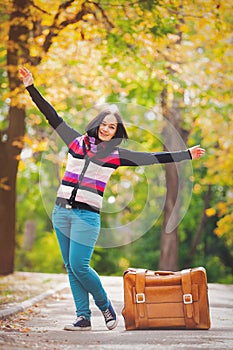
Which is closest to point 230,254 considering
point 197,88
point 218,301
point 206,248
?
point 206,248

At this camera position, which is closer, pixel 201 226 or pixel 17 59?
pixel 17 59

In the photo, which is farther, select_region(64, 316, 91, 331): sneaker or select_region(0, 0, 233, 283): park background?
select_region(0, 0, 233, 283): park background

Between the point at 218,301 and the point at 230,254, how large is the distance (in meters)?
16.2

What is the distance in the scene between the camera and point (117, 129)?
6.51 meters

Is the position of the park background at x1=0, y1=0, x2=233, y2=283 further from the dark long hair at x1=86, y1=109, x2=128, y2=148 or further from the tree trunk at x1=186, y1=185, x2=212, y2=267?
the dark long hair at x1=86, y1=109, x2=128, y2=148

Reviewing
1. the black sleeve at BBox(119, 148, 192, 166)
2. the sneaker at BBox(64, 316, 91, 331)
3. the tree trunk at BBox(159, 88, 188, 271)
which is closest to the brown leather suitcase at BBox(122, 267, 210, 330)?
the sneaker at BBox(64, 316, 91, 331)

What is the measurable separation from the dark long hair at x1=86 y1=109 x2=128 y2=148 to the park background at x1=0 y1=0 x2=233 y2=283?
8.27 ft

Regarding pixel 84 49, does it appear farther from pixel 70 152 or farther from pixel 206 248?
pixel 206 248

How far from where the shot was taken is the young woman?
6.31 m

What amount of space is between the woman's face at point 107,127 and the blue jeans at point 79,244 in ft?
2.24

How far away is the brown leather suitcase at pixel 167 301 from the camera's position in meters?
6.58

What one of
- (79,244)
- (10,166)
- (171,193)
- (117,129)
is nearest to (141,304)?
(79,244)

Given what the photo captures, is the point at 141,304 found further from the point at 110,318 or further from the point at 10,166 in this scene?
the point at 10,166

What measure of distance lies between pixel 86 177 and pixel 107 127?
19.0 inches
